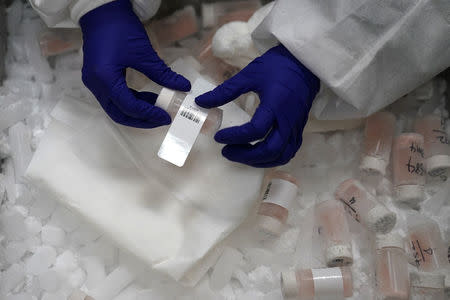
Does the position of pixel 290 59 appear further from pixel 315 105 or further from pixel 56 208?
pixel 56 208

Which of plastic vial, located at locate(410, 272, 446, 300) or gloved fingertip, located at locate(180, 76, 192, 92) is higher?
gloved fingertip, located at locate(180, 76, 192, 92)

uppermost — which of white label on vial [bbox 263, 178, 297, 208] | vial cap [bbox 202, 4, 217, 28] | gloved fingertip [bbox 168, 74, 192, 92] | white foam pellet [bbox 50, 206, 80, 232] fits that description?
gloved fingertip [bbox 168, 74, 192, 92]

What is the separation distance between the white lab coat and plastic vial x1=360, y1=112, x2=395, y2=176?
A: 0.17 m

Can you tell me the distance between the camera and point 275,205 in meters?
1.25

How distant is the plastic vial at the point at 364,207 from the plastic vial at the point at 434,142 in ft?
0.57

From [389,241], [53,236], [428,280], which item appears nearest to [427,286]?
[428,280]

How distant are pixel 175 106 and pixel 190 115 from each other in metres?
0.06

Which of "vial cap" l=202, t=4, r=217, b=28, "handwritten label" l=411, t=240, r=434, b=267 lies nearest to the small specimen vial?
"vial cap" l=202, t=4, r=217, b=28

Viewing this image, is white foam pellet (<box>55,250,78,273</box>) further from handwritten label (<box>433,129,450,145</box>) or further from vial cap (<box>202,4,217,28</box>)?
handwritten label (<box>433,129,450,145</box>)

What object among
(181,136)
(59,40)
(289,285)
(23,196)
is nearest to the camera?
(181,136)

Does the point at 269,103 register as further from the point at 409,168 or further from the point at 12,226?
the point at 12,226

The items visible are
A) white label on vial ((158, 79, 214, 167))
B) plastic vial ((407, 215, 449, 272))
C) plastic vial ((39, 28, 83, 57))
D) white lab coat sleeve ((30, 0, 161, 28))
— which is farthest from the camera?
plastic vial ((39, 28, 83, 57))

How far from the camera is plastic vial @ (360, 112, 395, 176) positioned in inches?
51.4

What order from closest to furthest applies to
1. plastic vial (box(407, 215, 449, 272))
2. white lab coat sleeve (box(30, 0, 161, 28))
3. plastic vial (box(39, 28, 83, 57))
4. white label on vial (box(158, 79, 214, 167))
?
white label on vial (box(158, 79, 214, 167)) < white lab coat sleeve (box(30, 0, 161, 28)) < plastic vial (box(407, 215, 449, 272)) < plastic vial (box(39, 28, 83, 57))
